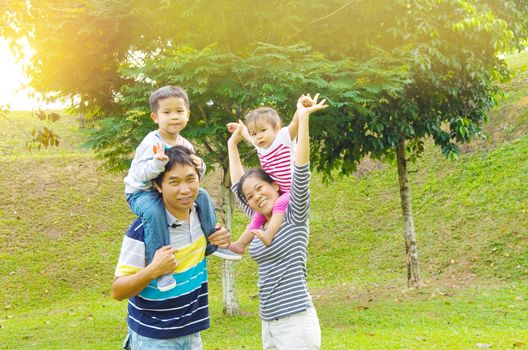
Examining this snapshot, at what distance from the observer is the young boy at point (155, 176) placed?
8.49 ft

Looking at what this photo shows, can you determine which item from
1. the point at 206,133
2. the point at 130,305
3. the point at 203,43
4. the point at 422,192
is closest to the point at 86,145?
the point at 206,133

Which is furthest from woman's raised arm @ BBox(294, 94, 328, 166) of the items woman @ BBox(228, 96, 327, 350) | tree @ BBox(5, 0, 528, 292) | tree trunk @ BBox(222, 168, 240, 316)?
tree trunk @ BBox(222, 168, 240, 316)

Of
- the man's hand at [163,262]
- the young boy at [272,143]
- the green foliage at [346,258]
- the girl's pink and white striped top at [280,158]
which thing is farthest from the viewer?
the green foliage at [346,258]

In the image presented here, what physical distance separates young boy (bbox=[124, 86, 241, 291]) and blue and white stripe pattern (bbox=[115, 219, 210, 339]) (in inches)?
2.0

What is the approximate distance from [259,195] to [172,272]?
86 centimetres

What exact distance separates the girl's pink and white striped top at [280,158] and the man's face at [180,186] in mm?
975

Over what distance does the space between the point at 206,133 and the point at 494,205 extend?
33.1ft

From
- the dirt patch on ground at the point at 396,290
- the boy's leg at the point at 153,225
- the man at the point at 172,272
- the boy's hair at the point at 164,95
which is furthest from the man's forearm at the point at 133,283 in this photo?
the dirt patch on ground at the point at 396,290

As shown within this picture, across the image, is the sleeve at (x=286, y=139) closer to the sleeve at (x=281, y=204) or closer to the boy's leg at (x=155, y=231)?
the sleeve at (x=281, y=204)

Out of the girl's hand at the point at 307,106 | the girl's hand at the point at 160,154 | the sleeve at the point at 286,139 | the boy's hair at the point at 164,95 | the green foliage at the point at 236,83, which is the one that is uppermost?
the green foliage at the point at 236,83

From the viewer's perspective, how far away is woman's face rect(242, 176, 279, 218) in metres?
3.26

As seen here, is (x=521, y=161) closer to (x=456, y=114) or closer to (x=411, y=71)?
(x=456, y=114)

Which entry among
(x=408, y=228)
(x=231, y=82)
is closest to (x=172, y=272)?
(x=231, y=82)

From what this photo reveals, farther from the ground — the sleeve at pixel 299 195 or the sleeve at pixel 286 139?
the sleeve at pixel 286 139
